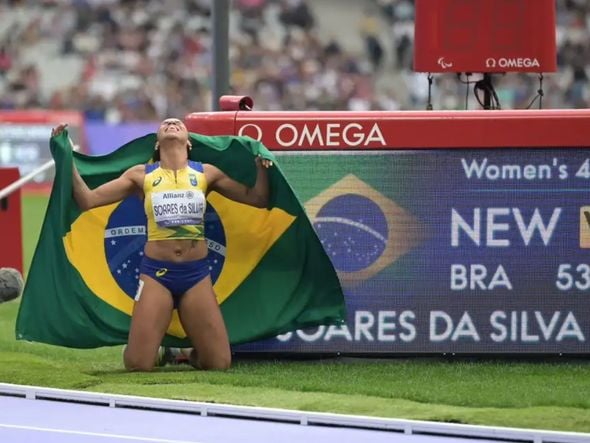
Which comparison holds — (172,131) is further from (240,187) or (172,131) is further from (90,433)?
(90,433)

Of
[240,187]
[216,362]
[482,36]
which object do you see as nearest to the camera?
[216,362]

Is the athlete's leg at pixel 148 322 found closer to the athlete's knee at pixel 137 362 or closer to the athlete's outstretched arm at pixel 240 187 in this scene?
the athlete's knee at pixel 137 362

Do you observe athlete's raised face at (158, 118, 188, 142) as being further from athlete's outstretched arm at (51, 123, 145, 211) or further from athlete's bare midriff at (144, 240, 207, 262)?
athlete's bare midriff at (144, 240, 207, 262)

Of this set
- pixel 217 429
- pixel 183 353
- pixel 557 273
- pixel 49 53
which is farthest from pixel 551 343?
pixel 49 53

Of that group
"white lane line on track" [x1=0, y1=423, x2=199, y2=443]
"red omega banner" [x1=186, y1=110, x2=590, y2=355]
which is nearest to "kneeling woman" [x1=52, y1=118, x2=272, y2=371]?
"red omega banner" [x1=186, y1=110, x2=590, y2=355]

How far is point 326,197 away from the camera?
10.6m

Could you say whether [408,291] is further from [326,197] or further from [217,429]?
[217,429]

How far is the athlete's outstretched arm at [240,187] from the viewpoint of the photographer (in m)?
10.2

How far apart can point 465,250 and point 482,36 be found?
1619mm

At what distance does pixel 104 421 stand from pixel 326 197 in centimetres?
271

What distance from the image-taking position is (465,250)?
10539mm

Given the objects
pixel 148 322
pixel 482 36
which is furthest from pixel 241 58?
pixel 148 322

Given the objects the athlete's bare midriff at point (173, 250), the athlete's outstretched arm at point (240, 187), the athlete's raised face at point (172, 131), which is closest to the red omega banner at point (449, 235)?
the athlete's outstretched arm at point (240, 187)

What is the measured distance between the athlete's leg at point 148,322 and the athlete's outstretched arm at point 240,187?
2.48 ft
